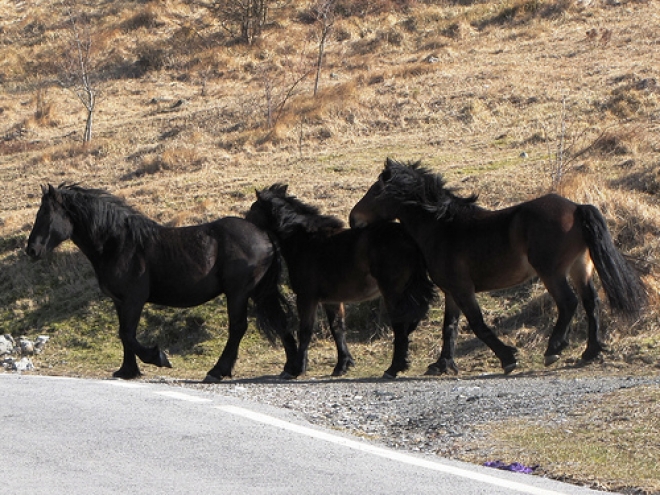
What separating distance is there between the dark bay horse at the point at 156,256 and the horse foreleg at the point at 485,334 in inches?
89.0

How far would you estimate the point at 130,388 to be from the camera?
10641mm

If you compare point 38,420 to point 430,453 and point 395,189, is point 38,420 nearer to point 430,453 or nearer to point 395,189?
point 430,453

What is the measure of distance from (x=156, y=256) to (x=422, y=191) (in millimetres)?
3279

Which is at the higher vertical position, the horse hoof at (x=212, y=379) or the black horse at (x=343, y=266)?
the black horse at (x=343, y=266)

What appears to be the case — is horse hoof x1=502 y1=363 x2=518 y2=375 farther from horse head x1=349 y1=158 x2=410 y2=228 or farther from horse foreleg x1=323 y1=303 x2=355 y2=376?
horse head x1=349 y1=158 x2=410 y2=228

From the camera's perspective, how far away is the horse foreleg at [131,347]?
12789 mm

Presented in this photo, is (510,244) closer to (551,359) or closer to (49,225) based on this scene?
(551,359)

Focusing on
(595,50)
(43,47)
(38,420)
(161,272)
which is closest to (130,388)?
(38,420)

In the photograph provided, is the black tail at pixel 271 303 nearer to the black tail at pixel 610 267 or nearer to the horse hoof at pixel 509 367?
the horse hoof at pixel 509 367

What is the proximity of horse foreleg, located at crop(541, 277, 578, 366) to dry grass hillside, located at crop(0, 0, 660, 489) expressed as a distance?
0.27 m

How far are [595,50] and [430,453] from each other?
26.3 meters

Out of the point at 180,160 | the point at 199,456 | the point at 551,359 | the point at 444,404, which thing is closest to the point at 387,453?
the point at 199,456

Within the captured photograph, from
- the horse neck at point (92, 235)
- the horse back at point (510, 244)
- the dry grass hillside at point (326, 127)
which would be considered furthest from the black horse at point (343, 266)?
the horse neck at point (92, 235)

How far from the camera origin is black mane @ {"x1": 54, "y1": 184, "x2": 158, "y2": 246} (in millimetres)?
13094
